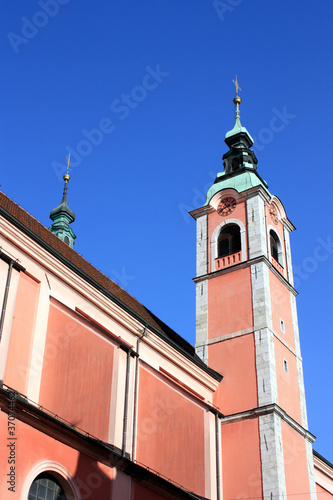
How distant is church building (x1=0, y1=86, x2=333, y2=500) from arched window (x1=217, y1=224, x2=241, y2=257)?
6 centimetres

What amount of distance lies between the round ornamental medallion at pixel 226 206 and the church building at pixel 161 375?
5 cm

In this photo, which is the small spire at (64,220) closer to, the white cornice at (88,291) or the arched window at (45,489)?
the white cornice at (88,291)

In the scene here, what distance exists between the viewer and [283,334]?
24.6 m

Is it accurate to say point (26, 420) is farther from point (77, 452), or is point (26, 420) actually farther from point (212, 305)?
point (212, 305)

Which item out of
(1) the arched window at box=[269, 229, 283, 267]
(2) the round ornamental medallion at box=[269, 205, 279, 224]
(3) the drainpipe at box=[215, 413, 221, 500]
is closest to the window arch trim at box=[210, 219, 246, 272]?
(1) the arched window at box=[269, 229, 283, 267]

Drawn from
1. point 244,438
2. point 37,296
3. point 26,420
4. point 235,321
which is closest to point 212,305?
point 235,321

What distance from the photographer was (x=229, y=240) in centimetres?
2697

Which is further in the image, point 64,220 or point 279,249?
point 64,220

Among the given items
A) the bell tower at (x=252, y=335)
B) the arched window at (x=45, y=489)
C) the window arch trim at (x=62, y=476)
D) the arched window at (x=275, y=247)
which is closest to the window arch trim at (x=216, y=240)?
the bell tower at (x=252, y=335)

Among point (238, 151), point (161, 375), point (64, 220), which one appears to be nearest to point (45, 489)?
point (161, 375)

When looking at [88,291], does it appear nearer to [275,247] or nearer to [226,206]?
[226,206]

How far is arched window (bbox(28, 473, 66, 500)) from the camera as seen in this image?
14079 millimetres

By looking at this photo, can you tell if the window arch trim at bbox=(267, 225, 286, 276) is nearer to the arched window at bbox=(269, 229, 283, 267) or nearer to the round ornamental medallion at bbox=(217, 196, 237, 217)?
the arched window at bbox=(269, 229, 283, 267)

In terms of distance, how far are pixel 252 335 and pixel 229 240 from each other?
472 centimetres
